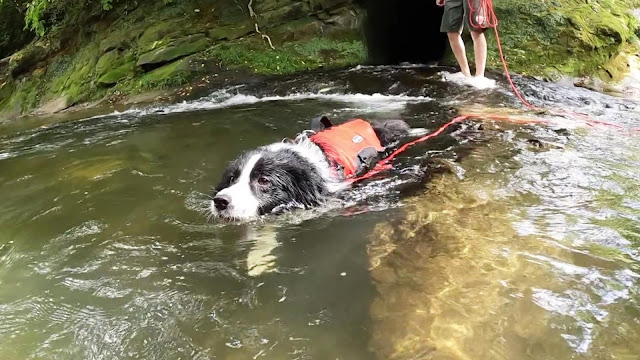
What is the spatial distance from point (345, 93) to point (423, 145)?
2848 mm

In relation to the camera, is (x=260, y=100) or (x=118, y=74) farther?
(x=118, y=74)

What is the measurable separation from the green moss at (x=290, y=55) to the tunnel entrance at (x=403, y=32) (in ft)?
1.73

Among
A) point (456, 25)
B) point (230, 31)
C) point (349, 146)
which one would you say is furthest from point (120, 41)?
point (349, 146)

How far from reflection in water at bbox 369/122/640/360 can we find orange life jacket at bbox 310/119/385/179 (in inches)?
27.5

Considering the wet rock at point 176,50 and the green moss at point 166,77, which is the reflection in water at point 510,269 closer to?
the green moss at point 166,77

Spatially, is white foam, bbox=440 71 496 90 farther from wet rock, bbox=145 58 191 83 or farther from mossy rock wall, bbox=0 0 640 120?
wet rock, bbox=145 58 191 83

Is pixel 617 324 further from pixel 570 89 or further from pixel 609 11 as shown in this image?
pixel 609 11

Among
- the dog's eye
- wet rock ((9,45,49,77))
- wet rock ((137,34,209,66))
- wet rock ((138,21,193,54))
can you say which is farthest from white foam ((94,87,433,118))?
wet rock ((9,45,49,77))

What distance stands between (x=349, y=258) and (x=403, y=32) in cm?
856

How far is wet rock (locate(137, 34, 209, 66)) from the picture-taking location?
904cm

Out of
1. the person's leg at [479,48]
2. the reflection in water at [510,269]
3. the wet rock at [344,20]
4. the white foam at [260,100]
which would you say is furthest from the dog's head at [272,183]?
the wet rock at [344,20]

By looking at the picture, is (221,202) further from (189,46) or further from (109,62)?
(109,62)

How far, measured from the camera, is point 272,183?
3.95 meters

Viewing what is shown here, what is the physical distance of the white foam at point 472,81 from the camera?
7.09 meters
